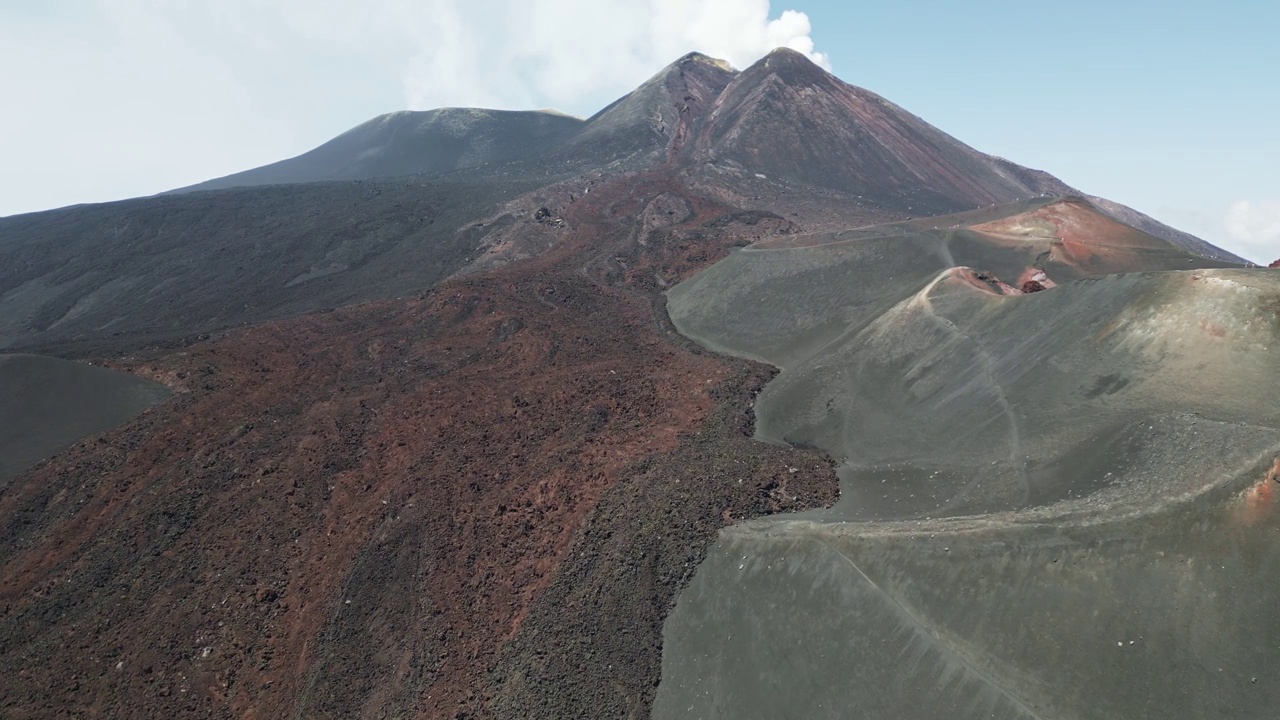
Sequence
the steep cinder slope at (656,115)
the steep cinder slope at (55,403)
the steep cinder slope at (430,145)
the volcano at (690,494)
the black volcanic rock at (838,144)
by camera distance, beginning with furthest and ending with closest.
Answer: the steep cinder slope at (430,145)
the steep cinder slope at (656,115)
the black volcanic rock at (838,144)
the steep cinder slope at (55,403)
the volcano at (690,494)

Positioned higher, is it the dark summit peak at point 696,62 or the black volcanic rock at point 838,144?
the dark summit peak at point 696,62

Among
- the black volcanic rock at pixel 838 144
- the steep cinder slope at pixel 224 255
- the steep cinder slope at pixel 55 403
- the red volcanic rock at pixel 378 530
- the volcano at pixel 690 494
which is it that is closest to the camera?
the volcano at pixel 690 494

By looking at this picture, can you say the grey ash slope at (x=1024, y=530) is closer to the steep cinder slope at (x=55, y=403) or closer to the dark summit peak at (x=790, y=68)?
the steep cinder slope at (x=55, y=403)

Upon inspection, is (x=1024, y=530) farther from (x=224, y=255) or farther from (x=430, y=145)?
(x=430, y=145)

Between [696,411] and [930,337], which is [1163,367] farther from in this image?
[696,411]

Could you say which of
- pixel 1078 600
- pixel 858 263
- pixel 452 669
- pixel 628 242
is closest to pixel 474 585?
pixel 452 669

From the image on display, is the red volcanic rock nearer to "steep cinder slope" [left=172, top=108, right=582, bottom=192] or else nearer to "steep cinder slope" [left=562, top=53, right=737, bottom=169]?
"steep cinder slope" [left=562, top=53, right=737, bottom=169]

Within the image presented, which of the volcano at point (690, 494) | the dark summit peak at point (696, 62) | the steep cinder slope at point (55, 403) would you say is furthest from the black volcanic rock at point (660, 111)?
the steep cinder slope at point (55, 403)
